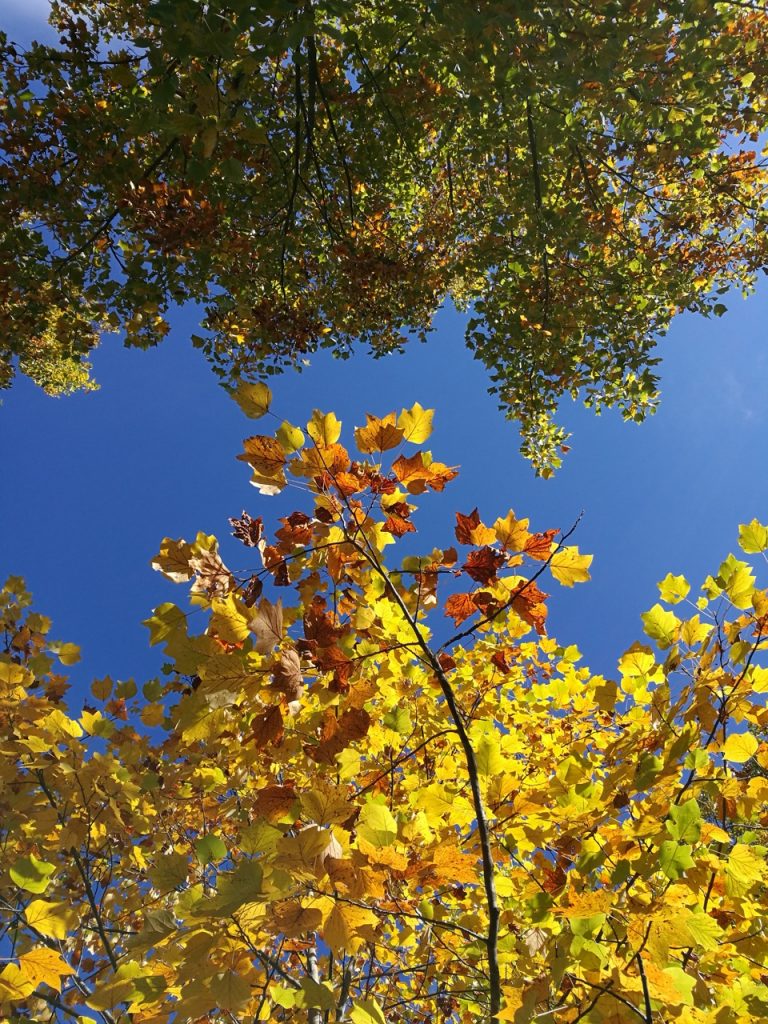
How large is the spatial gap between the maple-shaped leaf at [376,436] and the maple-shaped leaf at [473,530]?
0.26 m

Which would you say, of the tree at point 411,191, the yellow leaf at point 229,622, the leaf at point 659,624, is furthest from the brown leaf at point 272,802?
the tree at point 411,191

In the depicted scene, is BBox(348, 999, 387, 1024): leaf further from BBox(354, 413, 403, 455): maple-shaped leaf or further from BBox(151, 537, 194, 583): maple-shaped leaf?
BBox(354, 413, 403, 455): maple-shaped leaf

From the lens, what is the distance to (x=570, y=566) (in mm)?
1370

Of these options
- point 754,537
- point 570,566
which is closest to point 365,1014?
point 570,566

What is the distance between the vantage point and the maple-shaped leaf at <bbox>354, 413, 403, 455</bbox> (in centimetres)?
141

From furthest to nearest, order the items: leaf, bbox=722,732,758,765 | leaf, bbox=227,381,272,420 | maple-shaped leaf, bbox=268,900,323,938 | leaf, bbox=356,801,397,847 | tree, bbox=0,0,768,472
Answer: tree, bbox=0,0,768,472 < leaf, bbox=722,732,758,765 < leaf, bbox=227,381,272,420 < leaf, bbox=356,801,397,847 < maple-shaped leaf, bbox=268,900,323,938

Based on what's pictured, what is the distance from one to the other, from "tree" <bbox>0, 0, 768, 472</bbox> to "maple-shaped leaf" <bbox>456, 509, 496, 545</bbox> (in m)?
2.49

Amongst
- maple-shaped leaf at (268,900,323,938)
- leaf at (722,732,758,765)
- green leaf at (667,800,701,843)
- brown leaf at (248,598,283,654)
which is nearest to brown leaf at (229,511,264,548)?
brown leaf at (248,598,283,654)

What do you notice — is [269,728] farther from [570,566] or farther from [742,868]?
[742,868]

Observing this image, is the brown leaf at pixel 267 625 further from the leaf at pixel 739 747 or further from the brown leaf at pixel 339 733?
the leaf at pixel 739 747

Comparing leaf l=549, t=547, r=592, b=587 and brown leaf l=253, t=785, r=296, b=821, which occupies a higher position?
leaf l=549, t=547, r=592, b=587

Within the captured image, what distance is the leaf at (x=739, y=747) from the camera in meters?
1.40

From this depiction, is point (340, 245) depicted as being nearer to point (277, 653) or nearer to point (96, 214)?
point (96, 214)

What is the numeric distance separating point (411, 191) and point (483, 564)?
5.88 metres
